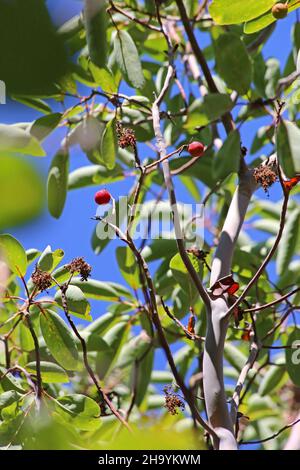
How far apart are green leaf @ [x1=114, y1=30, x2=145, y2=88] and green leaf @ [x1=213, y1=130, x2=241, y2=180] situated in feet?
0.86

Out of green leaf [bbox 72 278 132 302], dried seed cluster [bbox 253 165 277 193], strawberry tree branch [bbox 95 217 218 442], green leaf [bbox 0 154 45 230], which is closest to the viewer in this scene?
green leaf [bbox 0 154 45 230]

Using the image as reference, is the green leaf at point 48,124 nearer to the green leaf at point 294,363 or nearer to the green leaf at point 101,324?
the green leaf at point 101,324

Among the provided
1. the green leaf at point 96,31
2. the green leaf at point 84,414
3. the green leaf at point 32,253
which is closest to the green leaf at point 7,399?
the green leaf at point 84,414

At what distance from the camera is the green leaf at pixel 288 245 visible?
1.86m

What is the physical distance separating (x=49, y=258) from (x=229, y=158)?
410mm

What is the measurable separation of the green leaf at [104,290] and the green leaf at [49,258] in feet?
1.50

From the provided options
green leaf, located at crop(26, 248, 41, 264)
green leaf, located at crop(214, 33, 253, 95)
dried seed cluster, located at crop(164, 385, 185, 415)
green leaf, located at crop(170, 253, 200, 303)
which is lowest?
dried seed cluster, located at crop(164, 385, 185, 415)

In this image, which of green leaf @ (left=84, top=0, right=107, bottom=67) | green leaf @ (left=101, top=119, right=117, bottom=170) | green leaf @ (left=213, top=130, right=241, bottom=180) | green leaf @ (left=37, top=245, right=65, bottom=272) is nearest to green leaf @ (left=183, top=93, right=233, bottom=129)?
green leaf @ (left=213, top=130, right=241, bottom=180)

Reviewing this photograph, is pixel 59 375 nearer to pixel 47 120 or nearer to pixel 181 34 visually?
pixel 47 120

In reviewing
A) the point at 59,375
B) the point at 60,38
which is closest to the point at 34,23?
the point at 60,38

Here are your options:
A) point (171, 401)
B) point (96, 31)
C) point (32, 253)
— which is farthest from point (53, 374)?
point (96, 31)

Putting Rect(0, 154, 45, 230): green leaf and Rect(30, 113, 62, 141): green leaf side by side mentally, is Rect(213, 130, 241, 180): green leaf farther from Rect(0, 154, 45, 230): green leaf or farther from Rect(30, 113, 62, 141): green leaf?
Rect(0, 154, 45, 230): green leaf

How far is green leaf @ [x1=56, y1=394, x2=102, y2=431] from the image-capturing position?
4.02 feet

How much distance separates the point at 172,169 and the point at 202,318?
1.39 feet
